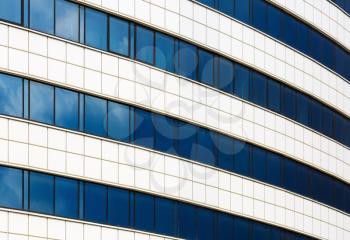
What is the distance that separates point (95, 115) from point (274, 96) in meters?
11.5

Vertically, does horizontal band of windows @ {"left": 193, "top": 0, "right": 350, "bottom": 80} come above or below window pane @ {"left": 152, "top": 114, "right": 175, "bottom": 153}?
above

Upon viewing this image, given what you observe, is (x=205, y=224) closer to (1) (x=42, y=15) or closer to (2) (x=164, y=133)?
(2) (x=164, y=133)

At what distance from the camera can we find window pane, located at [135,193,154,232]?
122ft

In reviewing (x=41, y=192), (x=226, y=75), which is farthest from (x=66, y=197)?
(x=226, y=75)

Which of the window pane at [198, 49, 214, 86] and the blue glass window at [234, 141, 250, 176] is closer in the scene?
the window pane at [198, 49, 214, 86]

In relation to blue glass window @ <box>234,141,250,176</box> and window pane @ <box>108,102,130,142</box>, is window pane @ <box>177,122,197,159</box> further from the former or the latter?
blue glass window @ <box>234,141,250,176</box>

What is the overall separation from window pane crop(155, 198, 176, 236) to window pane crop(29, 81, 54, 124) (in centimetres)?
597

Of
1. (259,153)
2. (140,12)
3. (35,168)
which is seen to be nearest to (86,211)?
(35,168)

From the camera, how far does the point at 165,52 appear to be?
128 ft

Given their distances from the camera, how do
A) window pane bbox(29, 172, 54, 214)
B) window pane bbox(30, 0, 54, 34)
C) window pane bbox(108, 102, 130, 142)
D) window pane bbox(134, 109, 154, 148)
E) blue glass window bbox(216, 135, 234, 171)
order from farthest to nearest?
1. blue glass window bbox(216, 135, 234, 171)
2. window pane bbox(134, 109, 154, 148)
3. window pane bbox(108, 102, 130, 142)
4. window pane bbox(30, 0, 54, 34)
5. window pane bbox(29, 172, 54, 214)

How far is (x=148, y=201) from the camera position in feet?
123

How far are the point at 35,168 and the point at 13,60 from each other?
148 inches

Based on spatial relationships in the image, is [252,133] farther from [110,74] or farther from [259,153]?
[110,74]

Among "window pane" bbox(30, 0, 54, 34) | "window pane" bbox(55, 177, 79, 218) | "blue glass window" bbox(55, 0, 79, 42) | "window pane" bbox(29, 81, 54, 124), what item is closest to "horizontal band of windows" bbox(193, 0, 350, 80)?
"blue glass window" bbox(55, 0, 79, 42)
